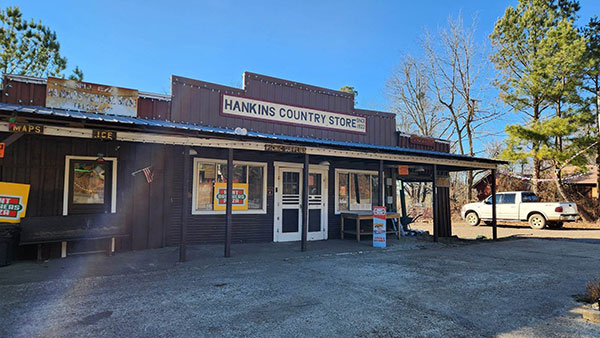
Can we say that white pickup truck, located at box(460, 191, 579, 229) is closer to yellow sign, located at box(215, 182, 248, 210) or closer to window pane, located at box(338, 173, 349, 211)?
window pane, located at box(338, 173, 349, 211)

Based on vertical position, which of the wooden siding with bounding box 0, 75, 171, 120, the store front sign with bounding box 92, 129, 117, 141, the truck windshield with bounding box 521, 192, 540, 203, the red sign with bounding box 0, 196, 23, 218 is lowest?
the red sign with bounding box 0, 196, 23, 218

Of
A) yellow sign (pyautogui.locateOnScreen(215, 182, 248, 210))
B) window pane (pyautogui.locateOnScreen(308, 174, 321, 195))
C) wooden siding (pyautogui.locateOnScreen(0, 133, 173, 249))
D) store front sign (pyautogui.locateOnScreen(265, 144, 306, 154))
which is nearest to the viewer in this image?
wooden siding (pyautogui.locateOnScreen(0, 133, 173, 249))

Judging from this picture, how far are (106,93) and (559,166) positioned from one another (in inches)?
888

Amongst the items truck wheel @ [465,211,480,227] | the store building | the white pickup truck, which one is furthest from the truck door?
the store building

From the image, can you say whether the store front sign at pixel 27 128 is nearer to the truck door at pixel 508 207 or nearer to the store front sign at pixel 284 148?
the store front sign at pixel 284 148

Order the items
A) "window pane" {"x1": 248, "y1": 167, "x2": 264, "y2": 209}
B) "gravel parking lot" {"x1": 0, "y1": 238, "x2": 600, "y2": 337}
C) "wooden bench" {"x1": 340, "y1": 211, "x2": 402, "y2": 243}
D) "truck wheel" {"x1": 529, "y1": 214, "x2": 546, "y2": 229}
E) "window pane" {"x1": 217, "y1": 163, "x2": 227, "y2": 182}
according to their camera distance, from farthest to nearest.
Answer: "truck wheel" {"x1": 529, "y1": 214, "x2": 546, "y2": 229}
"wooden bench" {"x1": 340, "y1": 211, "x2": 402, "y2": 243}
"window pane" {"x1": 248, "y1": 167, "x2": 264, "y2": 209}
"window pane" {"x1": 217, "y1": 163, "x2": 227, "y2": 182}
"gravel parking lot" {"x1": 0, "y1": 238, "x2": 600, "y2": 337}

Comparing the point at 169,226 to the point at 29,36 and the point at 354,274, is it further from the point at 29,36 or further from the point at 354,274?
the point at 29,36

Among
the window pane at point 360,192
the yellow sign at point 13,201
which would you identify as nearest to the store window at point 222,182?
the window pane at point 360,192

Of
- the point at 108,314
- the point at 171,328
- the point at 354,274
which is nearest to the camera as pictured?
the point at 171,328

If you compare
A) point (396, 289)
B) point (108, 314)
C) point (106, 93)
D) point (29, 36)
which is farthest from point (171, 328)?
point (29, 36)

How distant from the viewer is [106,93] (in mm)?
8250

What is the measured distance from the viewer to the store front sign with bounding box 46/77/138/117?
7773mm

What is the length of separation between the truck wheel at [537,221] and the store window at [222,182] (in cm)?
1390

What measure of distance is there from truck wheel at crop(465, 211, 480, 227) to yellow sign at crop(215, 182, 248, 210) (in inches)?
582
